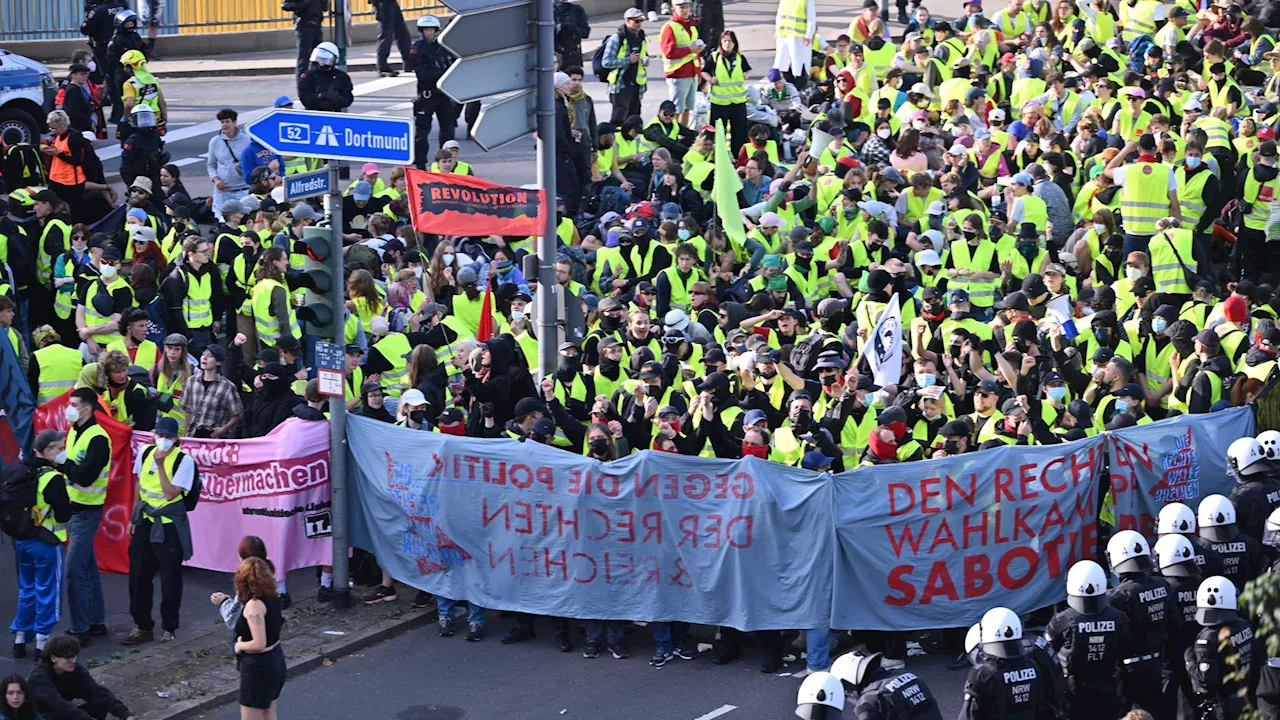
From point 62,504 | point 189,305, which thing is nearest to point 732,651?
point 62,504

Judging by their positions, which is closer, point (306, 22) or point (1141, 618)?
point (1141, 618)

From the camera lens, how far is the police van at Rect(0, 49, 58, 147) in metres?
23.8

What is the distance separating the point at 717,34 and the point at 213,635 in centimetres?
1681

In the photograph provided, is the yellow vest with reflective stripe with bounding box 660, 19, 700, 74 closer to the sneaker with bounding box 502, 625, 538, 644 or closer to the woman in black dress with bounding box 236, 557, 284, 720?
the sneaker with bounding box 502, 625, 538, 644

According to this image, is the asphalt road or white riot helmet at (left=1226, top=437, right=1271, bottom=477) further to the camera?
white riot helmet at (left=1226, top=437, right=1271, bottom=477)

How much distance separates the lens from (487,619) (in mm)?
15062

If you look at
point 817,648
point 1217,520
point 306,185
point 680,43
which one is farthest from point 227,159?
point 1217,520

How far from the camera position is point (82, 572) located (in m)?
14.2

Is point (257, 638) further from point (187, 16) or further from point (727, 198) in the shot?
point (187, 16)

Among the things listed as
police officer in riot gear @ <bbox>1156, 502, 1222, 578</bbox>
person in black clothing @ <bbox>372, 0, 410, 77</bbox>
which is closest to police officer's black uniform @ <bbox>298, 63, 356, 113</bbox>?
person in black clothing @ <bbox>372, 0, 410, 77</bbox>

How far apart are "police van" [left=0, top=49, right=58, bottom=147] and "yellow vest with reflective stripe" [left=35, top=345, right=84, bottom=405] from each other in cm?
786

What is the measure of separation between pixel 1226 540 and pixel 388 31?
20680 millimetres

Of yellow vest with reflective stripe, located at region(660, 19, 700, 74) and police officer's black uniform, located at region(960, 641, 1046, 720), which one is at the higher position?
yellow vest with reflective stripe, located at region(660, 19, 700, 74)

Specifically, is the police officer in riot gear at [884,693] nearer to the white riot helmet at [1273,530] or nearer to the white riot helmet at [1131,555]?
the white riot helmet at [1131,555]
